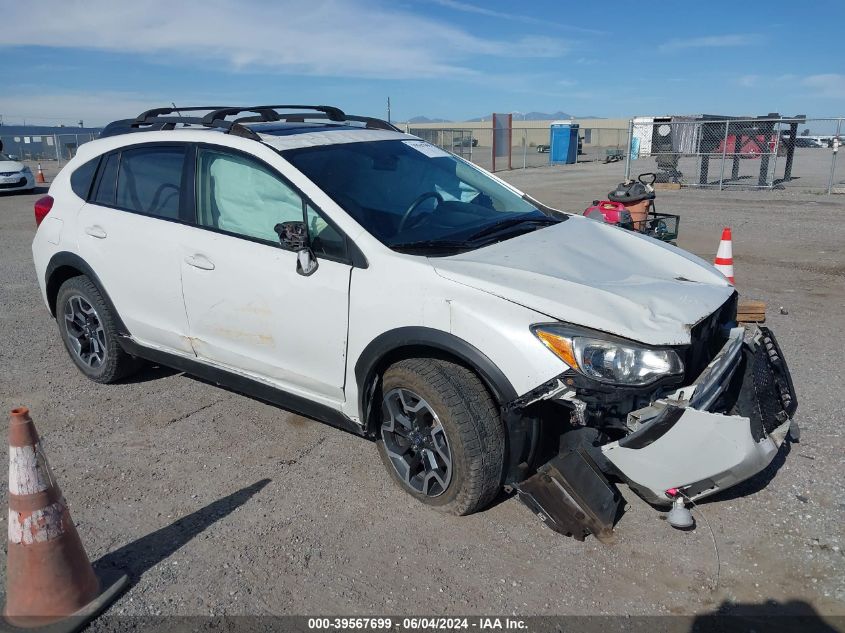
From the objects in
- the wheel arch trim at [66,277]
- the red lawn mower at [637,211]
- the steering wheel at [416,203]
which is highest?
the steering wheel at [416,203]

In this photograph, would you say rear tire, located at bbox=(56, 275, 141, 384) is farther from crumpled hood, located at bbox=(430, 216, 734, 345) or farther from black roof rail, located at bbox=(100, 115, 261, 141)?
crumpled hood, located at bbox=(430, 216, 734, 345)

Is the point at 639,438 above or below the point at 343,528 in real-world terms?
above

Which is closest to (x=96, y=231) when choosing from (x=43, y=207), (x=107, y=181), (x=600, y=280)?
(x=107, y=181)

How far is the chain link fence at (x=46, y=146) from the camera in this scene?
34.3 meters

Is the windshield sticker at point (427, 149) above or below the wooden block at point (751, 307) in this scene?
above

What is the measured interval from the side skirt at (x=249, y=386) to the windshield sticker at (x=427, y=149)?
5.90 ft

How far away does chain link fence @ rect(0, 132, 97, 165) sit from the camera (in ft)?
113

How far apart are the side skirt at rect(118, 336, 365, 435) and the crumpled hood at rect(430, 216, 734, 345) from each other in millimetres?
1055

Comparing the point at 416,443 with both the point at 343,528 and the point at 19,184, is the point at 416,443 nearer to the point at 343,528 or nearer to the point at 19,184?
the point at 343,528

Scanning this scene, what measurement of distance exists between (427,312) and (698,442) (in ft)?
4.23

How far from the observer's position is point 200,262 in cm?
403

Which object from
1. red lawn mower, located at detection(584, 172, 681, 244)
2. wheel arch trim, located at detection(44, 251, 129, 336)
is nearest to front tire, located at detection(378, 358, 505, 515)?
wheel arch trim, located at detection(44, 251, 129, 336)

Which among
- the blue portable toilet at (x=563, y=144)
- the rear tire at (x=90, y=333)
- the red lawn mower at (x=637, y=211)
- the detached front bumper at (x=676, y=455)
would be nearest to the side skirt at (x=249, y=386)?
the rear tire at (x=90, y=333)

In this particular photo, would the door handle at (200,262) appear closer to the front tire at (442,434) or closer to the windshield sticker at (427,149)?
the front tire at (442,434)
